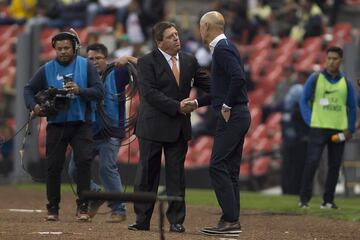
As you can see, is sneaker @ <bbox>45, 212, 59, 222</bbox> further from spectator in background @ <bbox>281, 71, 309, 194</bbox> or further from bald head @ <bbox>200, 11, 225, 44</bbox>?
spectator in background @ <bbox>281, 71, 309, 194</bbox>

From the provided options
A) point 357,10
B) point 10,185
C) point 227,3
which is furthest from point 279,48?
point 10,185

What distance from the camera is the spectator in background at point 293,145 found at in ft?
68.3

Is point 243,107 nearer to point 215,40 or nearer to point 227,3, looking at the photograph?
point 215,40

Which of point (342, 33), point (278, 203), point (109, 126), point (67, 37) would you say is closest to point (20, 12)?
point (342, 33)

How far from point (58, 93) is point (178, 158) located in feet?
5.39

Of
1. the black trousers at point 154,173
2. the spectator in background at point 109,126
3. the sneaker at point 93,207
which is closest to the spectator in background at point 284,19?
the spectator in background at point 109,126

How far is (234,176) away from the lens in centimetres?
1188

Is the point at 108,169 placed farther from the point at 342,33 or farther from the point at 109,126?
the point at 342,33

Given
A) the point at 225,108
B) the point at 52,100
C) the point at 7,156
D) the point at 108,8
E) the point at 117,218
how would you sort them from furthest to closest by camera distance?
the point at 108,8 → the point at 7,156 → the point at 117,218 → the point at 52,100 → the point at 225,108

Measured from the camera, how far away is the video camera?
493 inches

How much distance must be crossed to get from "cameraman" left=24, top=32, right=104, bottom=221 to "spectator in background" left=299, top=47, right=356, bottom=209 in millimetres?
4514

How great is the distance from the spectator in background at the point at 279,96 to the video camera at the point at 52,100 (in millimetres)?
11940

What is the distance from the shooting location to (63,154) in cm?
1287

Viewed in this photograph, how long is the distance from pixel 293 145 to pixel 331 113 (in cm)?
477
